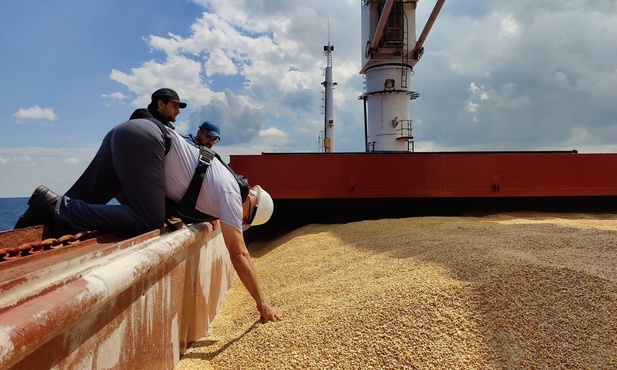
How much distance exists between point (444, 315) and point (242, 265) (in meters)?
1.09

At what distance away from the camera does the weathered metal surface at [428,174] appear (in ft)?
19.5

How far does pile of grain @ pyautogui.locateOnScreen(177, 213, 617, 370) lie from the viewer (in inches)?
68.3

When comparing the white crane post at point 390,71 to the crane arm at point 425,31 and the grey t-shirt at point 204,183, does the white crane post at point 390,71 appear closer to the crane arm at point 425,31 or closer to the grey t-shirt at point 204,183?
the crane arm at point 425,31

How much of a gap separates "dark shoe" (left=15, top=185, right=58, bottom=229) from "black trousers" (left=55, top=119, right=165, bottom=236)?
4cm

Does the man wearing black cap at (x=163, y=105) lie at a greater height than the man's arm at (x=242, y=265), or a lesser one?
greater

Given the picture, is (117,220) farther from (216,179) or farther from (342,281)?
(342,281)

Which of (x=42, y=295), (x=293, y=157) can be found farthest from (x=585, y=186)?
(x=42, y=295)

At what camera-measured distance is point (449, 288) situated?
2182 mm

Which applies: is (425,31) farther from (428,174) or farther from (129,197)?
(129,197)

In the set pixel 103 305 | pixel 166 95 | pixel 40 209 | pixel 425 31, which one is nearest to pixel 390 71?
pixel 425 31

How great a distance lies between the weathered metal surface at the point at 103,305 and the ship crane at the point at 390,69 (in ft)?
27.7

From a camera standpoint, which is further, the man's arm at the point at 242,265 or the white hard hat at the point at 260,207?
the white hard hat at the point at 260,207

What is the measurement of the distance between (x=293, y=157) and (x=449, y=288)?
4030 millimetres

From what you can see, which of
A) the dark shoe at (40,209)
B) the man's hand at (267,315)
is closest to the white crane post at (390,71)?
the man's hand at (267,315)
